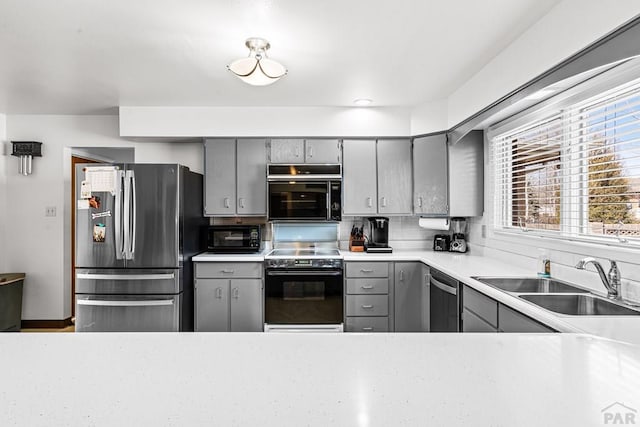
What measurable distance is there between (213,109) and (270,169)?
0.83 metres

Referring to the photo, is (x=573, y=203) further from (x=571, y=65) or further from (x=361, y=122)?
(x=361, y=122)

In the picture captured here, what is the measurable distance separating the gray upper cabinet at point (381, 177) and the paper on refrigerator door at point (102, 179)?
7.09 ft

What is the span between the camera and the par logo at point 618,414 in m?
0.62

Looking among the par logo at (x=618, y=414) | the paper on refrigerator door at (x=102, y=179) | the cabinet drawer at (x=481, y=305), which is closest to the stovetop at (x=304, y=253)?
the cabinet drawer at (x=481, y=305)

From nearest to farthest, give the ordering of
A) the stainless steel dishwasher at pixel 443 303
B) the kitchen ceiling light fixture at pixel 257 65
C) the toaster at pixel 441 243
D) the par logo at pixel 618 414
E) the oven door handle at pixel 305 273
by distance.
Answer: the par logo at pixel 618 414 → the kitchen ceiling light fixture at pixel 257 65 → the stainless steel dishwasher at pixel 443 303 → the oven door handle at pixel 305 273 → the toaster at pixel 441 243

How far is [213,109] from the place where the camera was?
3.41 metres

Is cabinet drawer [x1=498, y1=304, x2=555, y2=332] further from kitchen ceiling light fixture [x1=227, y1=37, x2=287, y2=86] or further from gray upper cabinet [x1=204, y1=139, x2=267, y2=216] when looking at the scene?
gray upper cabinet [x1=204, y1=139, x2=267, y2=216]

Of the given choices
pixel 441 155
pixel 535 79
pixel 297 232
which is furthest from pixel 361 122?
pixel 535 79

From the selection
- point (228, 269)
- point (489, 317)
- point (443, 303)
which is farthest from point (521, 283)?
point (228, 269)

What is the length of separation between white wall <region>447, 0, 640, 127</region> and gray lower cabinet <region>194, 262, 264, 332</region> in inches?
94.2

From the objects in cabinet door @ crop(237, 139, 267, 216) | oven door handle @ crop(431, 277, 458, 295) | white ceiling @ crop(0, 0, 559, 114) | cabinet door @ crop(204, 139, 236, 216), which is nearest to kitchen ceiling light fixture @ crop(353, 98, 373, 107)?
white ceiling @ crop(0, 0, 559, 114)

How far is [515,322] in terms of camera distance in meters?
1.67

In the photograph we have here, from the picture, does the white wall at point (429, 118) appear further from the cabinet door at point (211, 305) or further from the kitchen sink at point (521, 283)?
the cabinet door at point (211, 305)

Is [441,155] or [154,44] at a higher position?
[154,44]
